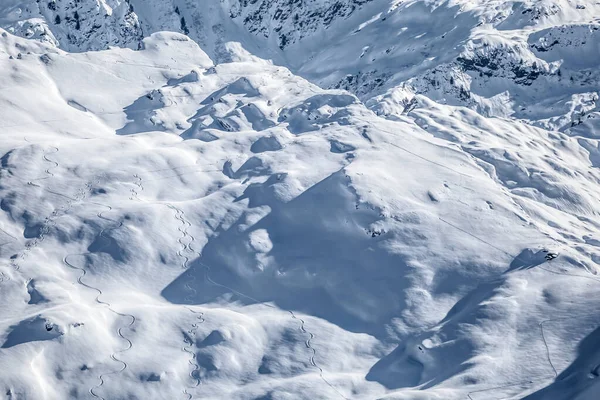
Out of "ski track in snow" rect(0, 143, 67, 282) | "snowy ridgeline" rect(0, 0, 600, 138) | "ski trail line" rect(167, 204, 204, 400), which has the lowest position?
"snowy ridgeline" rect(0, 0, 600, 138)

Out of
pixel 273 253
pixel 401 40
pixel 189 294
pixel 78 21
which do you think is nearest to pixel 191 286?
pixel 189 294

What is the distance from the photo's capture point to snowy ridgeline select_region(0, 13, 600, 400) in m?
46.6

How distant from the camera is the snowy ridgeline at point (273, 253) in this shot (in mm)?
46594

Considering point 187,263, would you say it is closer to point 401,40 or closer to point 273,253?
point 273,253

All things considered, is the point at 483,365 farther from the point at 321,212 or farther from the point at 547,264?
the point at 321,212

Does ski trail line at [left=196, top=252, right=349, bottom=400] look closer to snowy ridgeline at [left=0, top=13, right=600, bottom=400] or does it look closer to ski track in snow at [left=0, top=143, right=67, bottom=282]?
snowy ridgeline at [left=0, top=13, right=600, bottom=400]

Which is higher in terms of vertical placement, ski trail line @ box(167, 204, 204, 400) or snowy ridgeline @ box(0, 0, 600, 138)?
ski trail line @ box(167, 204, 204, 400)

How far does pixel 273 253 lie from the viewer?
55781mm

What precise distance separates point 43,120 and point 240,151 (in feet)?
49.9

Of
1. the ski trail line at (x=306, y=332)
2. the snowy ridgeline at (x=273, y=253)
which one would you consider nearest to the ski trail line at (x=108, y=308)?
the snowy ridgeline at (x=273, y=253)

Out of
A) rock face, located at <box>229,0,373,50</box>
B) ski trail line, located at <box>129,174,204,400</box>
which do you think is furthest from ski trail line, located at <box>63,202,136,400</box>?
rock face, located at <box>229,0,373,50</box>

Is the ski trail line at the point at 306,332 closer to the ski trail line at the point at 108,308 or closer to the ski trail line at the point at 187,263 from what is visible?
the ski trail line at the point at 187,263

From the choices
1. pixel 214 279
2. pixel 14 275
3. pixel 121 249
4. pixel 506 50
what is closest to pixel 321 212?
pixel 214 279

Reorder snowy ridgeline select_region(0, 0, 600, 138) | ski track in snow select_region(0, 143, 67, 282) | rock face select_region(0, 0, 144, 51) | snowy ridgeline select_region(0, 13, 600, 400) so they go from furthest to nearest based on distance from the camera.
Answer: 1. rock face select_region(0, 0, 144, 51)
2. snowy ridgeline select_region(0, 0, 600, 138)
3. ski track in snow select_region(0, 143, 67, 282)
4. snowy ridgeline select_region(0, 13, 600, 400)
